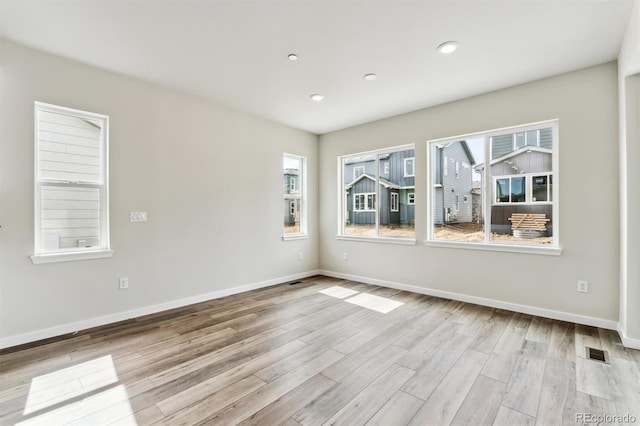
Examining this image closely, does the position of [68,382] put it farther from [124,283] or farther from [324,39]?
[324,39]

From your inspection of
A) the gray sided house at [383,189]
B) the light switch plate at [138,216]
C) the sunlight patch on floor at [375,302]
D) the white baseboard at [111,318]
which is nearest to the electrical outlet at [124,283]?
the white baseboard at [111,318]

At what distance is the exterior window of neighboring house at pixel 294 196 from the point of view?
5367 mm

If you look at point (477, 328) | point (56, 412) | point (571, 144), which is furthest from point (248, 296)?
point (571, 144)

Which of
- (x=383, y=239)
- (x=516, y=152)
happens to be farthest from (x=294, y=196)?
(x=516, y=152)

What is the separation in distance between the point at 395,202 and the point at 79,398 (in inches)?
172

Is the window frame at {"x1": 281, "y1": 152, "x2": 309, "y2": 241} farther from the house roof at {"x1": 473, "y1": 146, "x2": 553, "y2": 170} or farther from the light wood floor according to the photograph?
the house roof at {"x1": 473, "y1": 146, "x2": 553, "y2": 170}

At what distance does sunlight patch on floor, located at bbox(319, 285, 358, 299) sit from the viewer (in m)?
4.39

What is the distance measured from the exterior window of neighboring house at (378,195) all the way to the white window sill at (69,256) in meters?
3.65

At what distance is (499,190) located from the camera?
12.7 feet

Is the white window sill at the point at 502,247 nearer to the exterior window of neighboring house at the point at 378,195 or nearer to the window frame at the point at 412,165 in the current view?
the exterior window of neighboring house at the point at 378,195

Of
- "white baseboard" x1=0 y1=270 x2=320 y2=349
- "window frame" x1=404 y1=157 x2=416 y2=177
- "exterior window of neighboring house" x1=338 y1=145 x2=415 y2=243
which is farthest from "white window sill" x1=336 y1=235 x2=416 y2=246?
"white baseboard" x1=0 y1=270 x2=320 y2=349

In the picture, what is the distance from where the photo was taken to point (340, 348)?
8.91 feet

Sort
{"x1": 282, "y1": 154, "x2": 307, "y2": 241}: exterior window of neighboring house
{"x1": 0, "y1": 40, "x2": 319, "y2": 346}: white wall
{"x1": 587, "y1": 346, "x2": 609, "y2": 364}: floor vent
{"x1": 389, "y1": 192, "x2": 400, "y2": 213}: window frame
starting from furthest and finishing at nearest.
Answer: {"x1": 282, "y1": 154, "x2": 307, "y2": 241}: exterior window of neighboring house, {"x1": 389, "y1": 192, "x2": 400, "y2": 213}: window frame, {"x1": 0, "y1": 40, "x2": 319, "y2": 346}: white wall, {"x1": 587, "y1": 346, "x2": 609, "y2": 364}: floor vent

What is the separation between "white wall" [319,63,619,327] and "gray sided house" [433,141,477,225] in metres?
0.21
